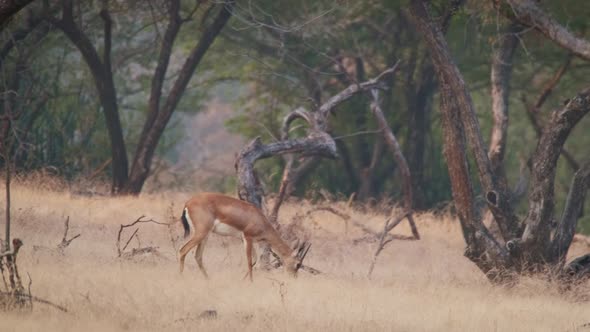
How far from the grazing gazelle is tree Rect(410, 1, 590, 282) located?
216 centimetres

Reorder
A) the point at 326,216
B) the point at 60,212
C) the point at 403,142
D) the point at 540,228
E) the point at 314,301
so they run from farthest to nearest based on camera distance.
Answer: the point at 403,142
the point at 326,216
the point at 60,212
the point at 540,228
the point at 314,301

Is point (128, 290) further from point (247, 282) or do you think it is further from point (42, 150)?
point (42, 150)

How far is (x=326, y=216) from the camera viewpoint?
19.2 meters

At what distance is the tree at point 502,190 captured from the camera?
39.9 ft

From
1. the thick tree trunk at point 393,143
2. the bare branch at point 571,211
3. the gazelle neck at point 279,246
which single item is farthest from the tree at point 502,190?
the thick tree trunk at point 393,143

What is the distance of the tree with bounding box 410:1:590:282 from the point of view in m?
12.1

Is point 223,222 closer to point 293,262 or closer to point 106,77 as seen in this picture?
point 293,262

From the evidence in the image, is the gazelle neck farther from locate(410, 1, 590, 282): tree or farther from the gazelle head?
locate(410, 1, 590, 282): tree

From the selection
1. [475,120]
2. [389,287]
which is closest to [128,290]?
[389,287]

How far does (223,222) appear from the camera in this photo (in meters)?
12.0

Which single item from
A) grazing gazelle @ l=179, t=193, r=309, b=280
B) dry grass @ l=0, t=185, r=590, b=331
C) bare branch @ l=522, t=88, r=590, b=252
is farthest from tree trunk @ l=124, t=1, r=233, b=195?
bare branch @ l=522, t=88, r=590, b=252

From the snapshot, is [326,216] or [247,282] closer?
[247,282]

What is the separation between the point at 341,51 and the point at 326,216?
17.8 feet

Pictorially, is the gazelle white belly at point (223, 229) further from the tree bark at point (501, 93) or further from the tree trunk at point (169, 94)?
the tree trunk at point (169, 94)
